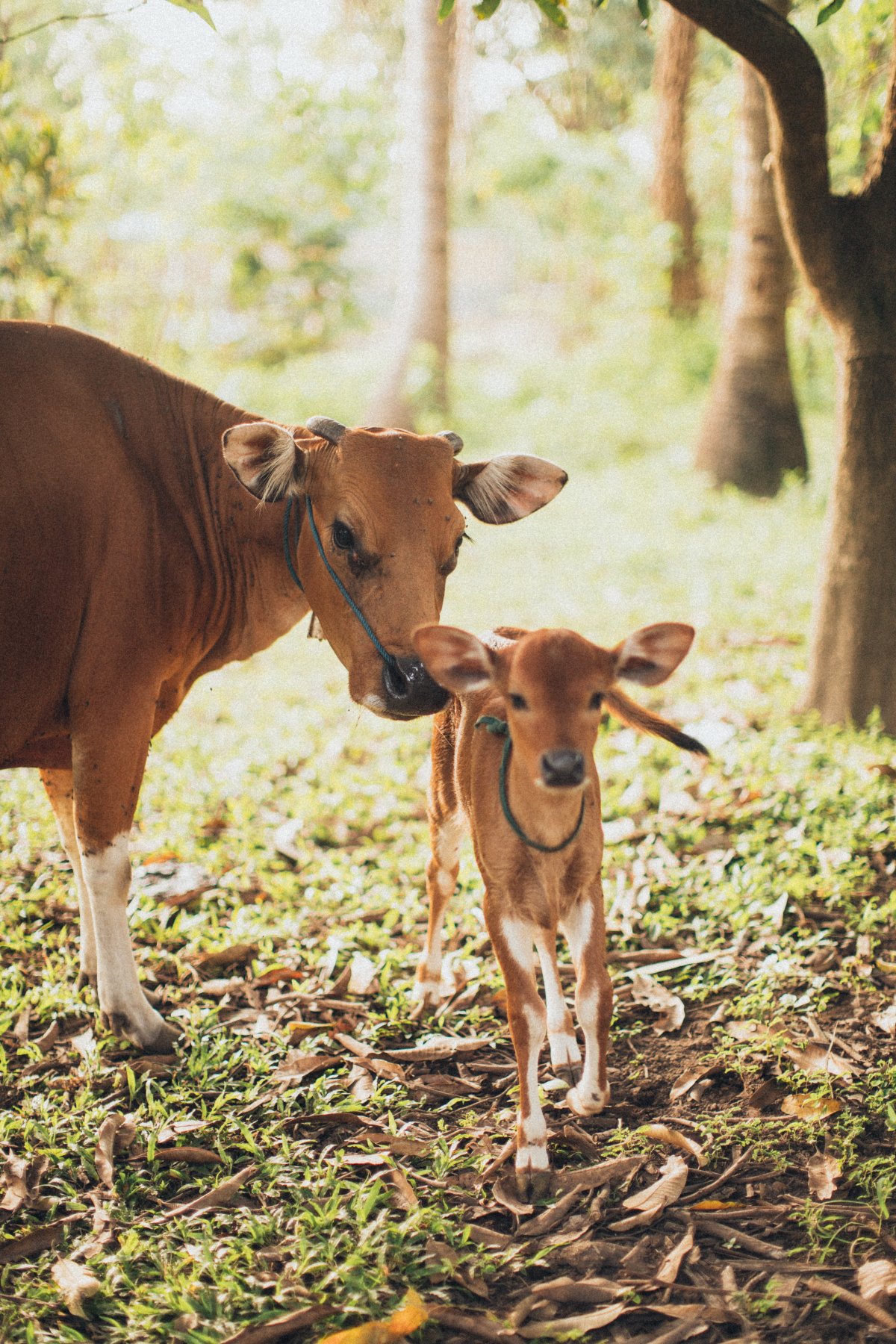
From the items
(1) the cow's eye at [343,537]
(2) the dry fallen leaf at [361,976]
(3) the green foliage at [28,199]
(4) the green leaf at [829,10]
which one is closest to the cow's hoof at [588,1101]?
(2) the dry fallen leaf at [361,976]

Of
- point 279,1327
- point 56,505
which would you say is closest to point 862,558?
Result: point 56,505

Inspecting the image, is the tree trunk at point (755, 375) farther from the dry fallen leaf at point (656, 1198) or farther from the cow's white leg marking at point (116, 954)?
the dry fallen leaf at point (656, 1198)

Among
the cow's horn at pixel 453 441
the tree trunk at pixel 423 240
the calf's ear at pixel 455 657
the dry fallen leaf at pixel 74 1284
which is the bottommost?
the dry fallen leaf at pixel 74 1284

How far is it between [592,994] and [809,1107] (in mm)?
770

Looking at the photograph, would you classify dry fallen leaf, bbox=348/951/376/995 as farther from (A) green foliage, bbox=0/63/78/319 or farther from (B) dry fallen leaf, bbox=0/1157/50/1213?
(A) green foliage, bbox=0/63/78/319

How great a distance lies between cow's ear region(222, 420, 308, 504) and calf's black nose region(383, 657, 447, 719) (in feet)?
2.66

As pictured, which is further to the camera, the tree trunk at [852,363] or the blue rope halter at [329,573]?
the tree trunk at [852,363]

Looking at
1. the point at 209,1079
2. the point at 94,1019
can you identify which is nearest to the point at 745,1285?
the point at 209,1079

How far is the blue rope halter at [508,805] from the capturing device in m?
3.13

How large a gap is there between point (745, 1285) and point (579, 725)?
1.40 metres

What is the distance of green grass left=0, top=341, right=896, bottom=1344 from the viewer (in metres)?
2.94

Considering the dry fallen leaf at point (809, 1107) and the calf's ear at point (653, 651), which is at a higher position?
the calf's ear at point (653, 651)

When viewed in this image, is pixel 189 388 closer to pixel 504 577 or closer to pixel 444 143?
pixel 504 577

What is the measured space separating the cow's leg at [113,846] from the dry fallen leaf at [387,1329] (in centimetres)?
161
